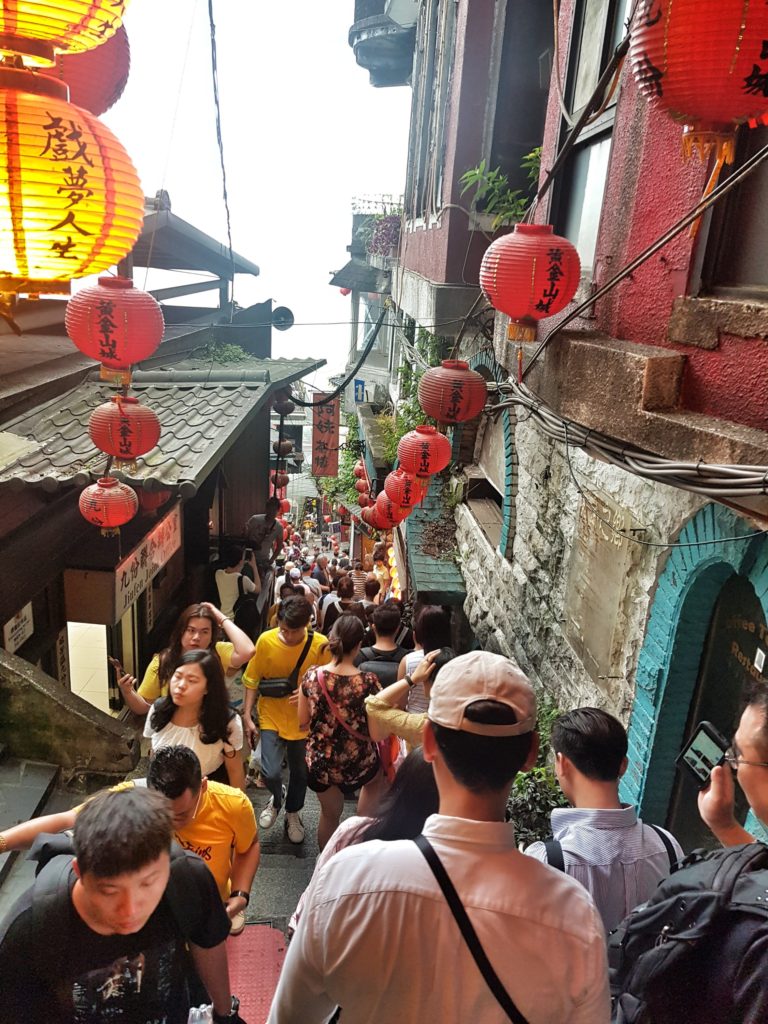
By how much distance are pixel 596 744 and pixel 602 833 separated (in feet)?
1.13

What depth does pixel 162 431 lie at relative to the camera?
7.34 metres

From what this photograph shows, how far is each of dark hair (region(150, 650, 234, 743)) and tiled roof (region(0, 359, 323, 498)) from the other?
7.37 ft

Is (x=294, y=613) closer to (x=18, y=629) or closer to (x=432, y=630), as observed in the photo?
(x=432, y=630)

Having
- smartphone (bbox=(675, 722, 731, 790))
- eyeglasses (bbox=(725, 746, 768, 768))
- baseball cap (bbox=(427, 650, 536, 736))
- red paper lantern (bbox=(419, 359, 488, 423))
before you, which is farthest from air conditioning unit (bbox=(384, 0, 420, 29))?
baseball cap (bbox=(427, 650, 536, 736))

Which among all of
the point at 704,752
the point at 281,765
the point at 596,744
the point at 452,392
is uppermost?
the point at 452,392

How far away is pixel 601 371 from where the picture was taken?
162 inches

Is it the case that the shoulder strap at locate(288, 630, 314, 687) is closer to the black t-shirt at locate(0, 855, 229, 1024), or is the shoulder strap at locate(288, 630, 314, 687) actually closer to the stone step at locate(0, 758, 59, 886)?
the stone step at locate(0, 758, 59, 886)

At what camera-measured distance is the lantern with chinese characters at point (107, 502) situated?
606 centimetres

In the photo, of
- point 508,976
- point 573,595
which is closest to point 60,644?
point 573,595

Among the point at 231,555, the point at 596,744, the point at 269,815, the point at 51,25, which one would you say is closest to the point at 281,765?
the point at 269,815

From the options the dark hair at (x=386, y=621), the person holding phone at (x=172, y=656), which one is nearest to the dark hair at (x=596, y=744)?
the person holding phone at (x=172, y=656)

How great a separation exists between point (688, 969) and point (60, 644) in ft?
23.3

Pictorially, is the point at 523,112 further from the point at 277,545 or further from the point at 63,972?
the point at 63,972

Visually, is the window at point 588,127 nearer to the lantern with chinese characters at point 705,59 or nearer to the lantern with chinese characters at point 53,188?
the lantern with chinese characters at point 705,59
